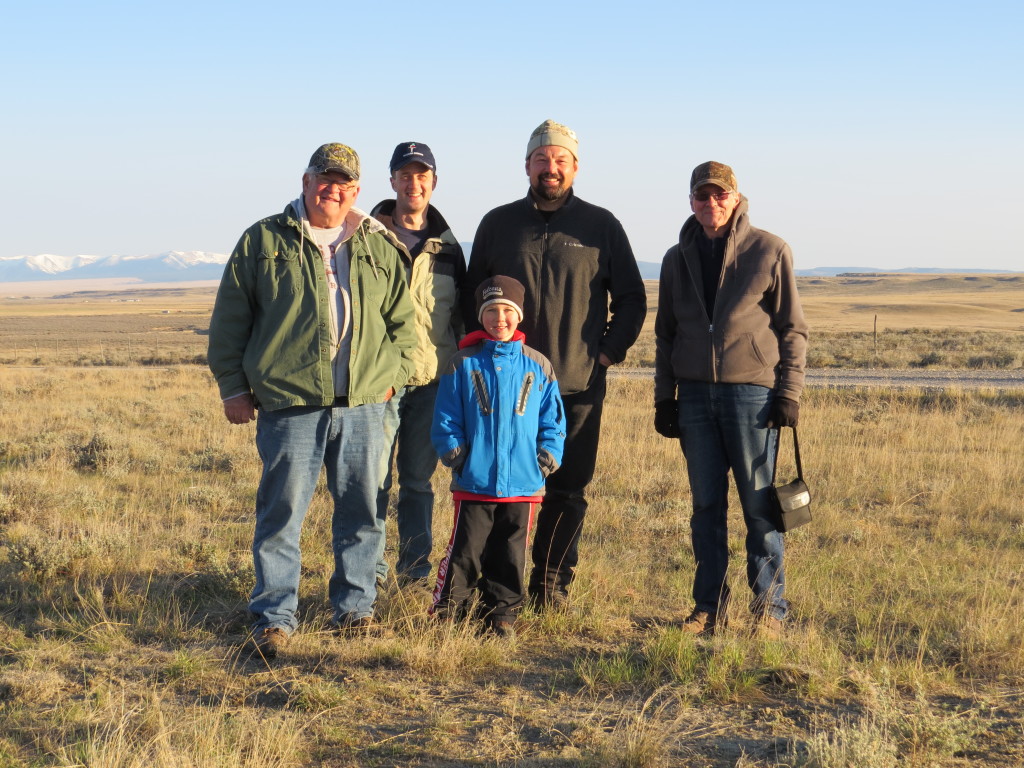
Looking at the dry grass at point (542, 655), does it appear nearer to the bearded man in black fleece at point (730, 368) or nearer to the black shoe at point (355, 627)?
the black shoe at point (355, 627)

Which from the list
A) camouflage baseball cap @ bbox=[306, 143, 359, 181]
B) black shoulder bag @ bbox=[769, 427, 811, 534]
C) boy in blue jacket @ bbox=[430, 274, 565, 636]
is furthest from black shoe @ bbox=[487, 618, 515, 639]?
camouflage baseball cap @ bbox=[306, 143, 359, 181]

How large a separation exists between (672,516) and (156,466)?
5106 mm

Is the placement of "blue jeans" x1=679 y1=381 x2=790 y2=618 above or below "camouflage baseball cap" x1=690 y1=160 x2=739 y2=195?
below

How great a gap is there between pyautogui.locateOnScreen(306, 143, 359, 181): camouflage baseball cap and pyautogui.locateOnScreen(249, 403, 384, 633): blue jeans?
1.10 metres

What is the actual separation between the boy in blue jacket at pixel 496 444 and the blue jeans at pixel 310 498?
14.3 inches

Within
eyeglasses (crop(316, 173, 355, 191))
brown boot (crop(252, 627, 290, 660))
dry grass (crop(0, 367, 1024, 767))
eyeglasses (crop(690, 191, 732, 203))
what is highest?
eyeglasses (crop(316, 173, 355, 191))

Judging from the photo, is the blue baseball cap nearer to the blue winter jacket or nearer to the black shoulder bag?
the blue winter jacket

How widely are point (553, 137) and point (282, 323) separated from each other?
1607mm

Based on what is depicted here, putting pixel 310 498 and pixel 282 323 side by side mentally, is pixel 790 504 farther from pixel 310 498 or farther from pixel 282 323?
pixel 282 323

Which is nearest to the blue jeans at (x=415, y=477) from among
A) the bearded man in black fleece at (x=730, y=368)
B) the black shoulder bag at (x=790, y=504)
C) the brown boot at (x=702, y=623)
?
the bearded man in black fleece at (x=730, y=368)

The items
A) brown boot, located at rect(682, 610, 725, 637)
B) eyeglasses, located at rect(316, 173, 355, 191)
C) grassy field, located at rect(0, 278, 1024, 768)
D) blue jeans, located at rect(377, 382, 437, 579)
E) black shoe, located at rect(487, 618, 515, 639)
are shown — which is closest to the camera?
grassy field, located at rect(0, 278, 1024, 768)

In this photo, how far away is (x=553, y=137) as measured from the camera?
4.49m

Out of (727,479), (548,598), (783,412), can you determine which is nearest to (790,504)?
(727,479)

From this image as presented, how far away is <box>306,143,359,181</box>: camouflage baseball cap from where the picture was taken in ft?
13.6
